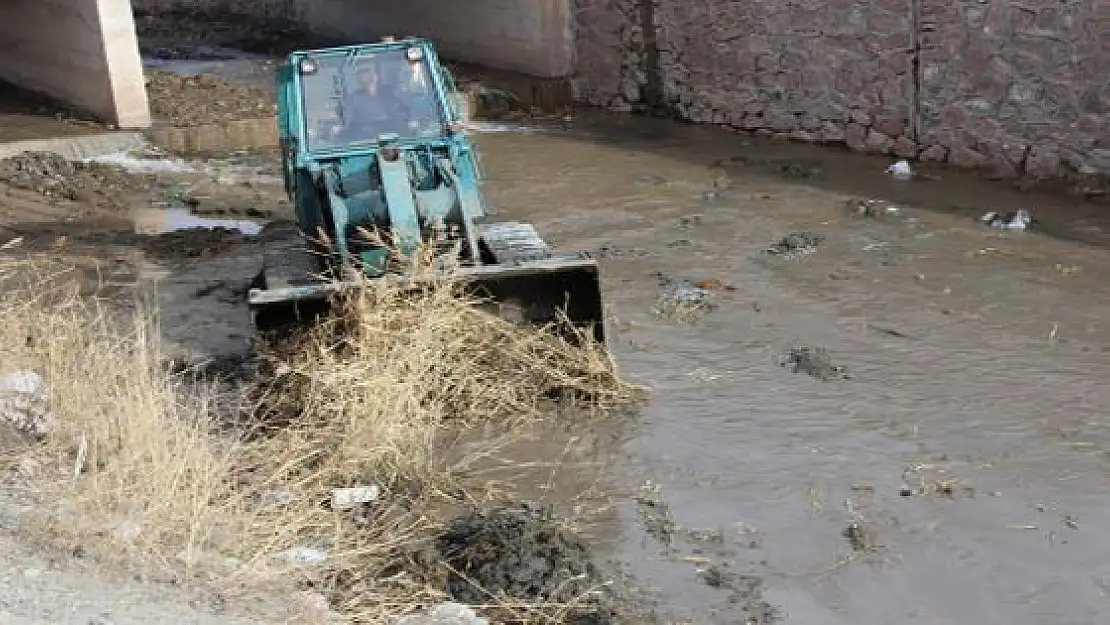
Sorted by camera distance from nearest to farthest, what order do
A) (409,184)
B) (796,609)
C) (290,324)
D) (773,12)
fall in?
(796,609), (290,324), (409,184), (773,12)

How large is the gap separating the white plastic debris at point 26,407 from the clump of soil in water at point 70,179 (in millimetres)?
7638

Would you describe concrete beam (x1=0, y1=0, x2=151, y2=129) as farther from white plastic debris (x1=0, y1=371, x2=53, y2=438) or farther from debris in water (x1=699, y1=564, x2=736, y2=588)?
debris in water (x1=699, y1=564, x2=736, y2=588)

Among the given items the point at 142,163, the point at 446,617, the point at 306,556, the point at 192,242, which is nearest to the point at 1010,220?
the point at 192,242

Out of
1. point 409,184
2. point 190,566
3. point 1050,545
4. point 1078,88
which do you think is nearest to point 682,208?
point 1078,88

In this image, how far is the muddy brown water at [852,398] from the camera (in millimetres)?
5652

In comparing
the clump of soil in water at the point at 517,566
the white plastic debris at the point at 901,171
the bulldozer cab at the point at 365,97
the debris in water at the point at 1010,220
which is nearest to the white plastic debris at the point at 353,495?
the clump of soil in water at the point at 517,566

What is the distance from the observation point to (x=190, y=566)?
4.55 m

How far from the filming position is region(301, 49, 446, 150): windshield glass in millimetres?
8547

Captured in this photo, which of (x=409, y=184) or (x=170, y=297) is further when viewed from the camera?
(x=170, y=297)

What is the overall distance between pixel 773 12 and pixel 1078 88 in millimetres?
4435

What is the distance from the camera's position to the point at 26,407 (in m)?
5.79

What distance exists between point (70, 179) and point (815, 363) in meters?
9.25

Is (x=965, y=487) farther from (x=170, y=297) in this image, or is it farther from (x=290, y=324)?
(x=170, y=297)

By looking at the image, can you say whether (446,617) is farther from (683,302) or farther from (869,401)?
(683,302)
